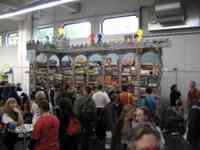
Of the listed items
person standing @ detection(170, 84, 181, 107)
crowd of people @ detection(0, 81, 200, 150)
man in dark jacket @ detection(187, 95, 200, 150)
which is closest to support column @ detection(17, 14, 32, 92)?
crowd of people @ detection(0, 81, 200, 150)

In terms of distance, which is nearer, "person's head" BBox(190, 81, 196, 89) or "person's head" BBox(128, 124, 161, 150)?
"person's head" BBox(128, 124, 161, 150)

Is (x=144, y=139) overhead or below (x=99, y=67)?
below

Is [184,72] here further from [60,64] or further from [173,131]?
[60,64]

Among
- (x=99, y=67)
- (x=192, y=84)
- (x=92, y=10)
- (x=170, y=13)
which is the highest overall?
(x=92, y=10)

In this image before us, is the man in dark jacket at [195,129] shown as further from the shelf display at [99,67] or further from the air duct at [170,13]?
the air duct at [170,13]

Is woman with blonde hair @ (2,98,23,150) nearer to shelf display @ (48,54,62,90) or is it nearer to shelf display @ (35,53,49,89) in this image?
shelf display @ (35,53,49,89)

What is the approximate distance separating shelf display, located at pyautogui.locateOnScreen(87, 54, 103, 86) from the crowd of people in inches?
65.7

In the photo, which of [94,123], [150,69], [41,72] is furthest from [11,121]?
[41,72]

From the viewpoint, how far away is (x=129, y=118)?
10.5 ft

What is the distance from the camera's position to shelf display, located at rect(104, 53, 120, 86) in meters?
9.72

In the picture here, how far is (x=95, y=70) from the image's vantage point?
10219 millimetres

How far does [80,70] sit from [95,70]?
0.64 m

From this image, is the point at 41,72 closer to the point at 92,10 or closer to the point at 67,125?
the point at 92,10

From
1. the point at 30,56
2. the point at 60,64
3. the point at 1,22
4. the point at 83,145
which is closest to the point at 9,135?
the point at 83,145
